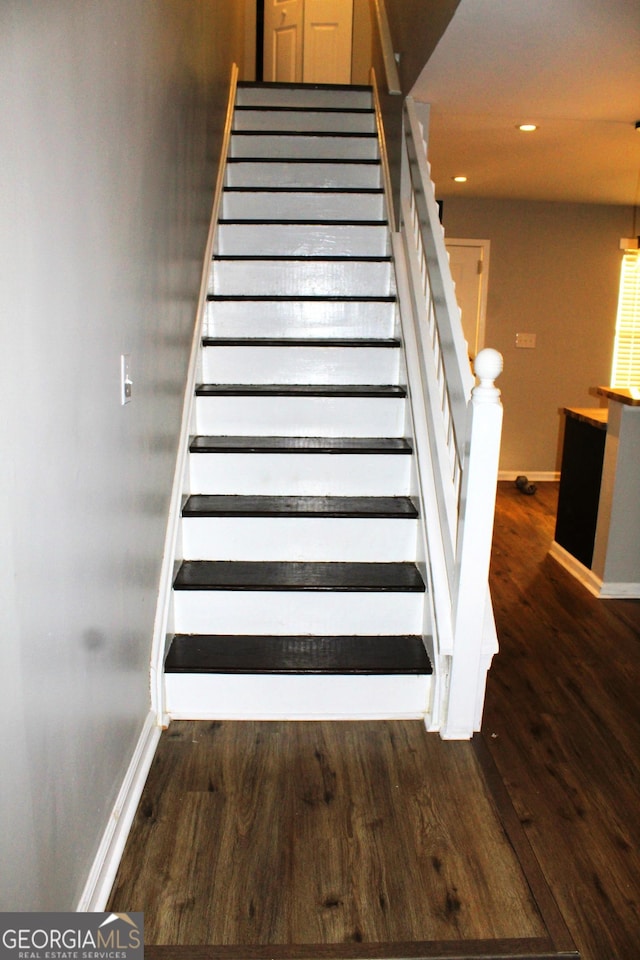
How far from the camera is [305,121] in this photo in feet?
15.2

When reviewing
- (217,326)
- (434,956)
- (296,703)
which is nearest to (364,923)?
(434,956)

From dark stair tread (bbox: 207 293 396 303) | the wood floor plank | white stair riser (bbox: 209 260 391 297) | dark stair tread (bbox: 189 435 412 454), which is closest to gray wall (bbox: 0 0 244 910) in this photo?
the wood floor plank

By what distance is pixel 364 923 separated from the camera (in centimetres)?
170

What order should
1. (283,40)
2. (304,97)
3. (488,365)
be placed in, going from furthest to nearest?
1. (283,40)
2. (304,97)
3. (488,365)

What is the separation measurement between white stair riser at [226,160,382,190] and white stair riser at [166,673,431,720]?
2.86 meters

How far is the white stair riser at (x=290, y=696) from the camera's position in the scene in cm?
244

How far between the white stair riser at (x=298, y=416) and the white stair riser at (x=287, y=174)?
64.3 inches

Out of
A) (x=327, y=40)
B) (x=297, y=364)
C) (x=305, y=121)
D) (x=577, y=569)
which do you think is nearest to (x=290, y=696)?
(x=297, y=364)

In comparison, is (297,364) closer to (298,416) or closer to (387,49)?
(298,416)

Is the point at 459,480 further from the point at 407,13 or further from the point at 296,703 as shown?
the point at 407,13

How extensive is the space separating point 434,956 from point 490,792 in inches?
24.1

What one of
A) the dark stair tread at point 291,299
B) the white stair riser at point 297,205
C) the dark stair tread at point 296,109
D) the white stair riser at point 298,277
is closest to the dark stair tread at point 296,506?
the dark stair tread at point 291,299

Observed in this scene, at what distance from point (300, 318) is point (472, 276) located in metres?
3.18

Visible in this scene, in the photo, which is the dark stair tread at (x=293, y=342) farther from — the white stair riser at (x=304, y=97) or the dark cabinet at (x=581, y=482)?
the white stair riser at (x=304, y=97)
